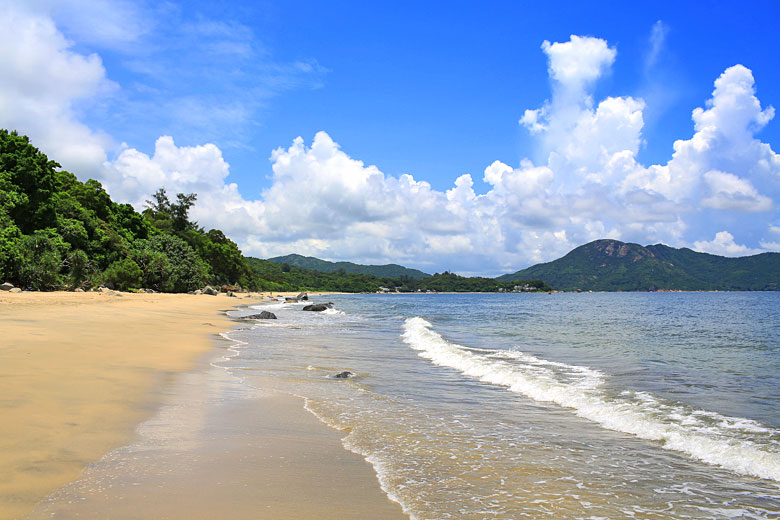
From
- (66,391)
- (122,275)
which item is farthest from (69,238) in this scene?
(66,391)

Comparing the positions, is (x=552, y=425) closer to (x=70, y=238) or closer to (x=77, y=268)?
(x=77, y=268)

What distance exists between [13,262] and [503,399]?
35.5 metres

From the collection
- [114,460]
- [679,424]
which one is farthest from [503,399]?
[114,460]

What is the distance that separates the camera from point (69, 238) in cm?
4312

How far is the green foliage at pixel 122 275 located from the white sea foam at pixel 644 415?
45124 mm

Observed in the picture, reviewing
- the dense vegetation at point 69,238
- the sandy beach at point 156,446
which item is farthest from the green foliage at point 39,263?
the sandy beach at point 156,446

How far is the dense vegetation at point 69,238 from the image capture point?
110 ft

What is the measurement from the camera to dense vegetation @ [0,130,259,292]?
3341cm

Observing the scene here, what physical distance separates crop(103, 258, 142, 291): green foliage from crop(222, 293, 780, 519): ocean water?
3811cm

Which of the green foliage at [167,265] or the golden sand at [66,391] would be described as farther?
the green foliage at [167,265]

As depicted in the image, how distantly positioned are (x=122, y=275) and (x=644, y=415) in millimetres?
53801

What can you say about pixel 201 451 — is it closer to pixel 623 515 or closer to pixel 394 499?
pixel 394 499

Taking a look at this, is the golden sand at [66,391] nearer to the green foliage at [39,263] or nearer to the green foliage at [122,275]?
the green foliage at [39,263]

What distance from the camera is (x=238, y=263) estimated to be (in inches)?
4321
